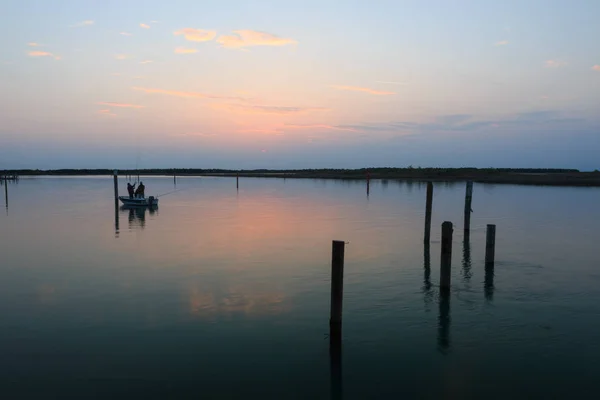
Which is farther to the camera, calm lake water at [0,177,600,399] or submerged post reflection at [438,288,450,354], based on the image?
submerged post reflection at [438,288,450,354]

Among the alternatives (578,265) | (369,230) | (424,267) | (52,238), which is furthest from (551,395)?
(52,238)

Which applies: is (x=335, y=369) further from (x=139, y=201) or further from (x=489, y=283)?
(x=139, y=201)

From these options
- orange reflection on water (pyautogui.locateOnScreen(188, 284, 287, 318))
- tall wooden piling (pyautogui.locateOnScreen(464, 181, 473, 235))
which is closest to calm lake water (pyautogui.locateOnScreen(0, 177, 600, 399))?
orange reflection on water (pyautogui.locateOnScreen(188, 284, 287, 318))

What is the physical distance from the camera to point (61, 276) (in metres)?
17.6

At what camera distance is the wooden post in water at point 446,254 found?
15.0 m

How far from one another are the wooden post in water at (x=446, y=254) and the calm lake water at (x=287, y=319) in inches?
14.4

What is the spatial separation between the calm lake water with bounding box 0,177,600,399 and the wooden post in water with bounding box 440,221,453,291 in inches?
14.4

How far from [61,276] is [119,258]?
348cm

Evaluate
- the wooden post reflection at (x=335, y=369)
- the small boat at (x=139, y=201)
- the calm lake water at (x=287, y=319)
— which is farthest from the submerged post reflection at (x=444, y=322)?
the small boat at (x=139, y=201)

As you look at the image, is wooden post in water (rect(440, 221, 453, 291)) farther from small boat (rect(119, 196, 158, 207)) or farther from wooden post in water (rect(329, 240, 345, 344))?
small boat (rect(119, 196, 158, 207))

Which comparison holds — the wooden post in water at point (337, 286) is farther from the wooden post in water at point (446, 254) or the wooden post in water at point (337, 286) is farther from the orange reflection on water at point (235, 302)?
the wooden post in water at point (446, 254)

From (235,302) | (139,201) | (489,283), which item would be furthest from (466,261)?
(139,201)

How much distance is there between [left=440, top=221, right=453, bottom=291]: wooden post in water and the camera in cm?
1498

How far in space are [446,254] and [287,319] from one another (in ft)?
17.8
